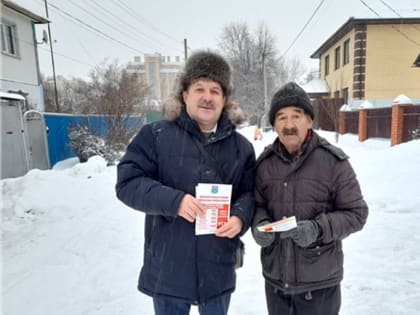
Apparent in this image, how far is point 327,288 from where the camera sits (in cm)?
182

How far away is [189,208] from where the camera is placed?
64.6 inches

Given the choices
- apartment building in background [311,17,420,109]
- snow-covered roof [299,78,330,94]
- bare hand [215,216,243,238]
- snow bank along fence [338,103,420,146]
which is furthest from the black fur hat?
snow-covered roof [299,78,330,94]

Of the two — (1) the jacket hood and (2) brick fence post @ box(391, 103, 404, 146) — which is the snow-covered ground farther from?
(2) brick fence post @ box(391, 103, 404, 146)

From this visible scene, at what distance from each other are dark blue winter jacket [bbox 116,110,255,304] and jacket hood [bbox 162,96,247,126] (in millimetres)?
52

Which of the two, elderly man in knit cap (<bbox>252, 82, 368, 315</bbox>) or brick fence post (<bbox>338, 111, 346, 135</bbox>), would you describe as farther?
brick fence post (<bbox>338, 111, 346, 135</bbox>)

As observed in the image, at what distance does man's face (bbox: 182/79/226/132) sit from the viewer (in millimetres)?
1862

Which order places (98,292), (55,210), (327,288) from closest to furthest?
1. (327,288)
2. (98,292)
3. (55,210)

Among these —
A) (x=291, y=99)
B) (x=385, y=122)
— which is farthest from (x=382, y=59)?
(x=291, y=99)

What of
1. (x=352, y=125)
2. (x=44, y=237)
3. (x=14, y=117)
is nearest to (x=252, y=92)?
(x=352, y=125)

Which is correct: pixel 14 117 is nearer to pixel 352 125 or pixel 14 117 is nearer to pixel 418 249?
pixel 418 249

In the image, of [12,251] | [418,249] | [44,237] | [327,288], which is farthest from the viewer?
[44,237]

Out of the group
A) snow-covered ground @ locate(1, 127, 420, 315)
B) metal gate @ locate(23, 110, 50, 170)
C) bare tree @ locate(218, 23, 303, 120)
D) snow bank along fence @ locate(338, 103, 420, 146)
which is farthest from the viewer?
bare tree @ locate(218, 23, 303, 120)

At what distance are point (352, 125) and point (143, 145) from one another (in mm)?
18011

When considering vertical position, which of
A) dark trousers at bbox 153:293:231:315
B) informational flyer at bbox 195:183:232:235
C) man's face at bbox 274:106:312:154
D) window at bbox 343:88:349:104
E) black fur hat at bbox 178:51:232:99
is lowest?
dark trousers at bbox 153:293:231:315
